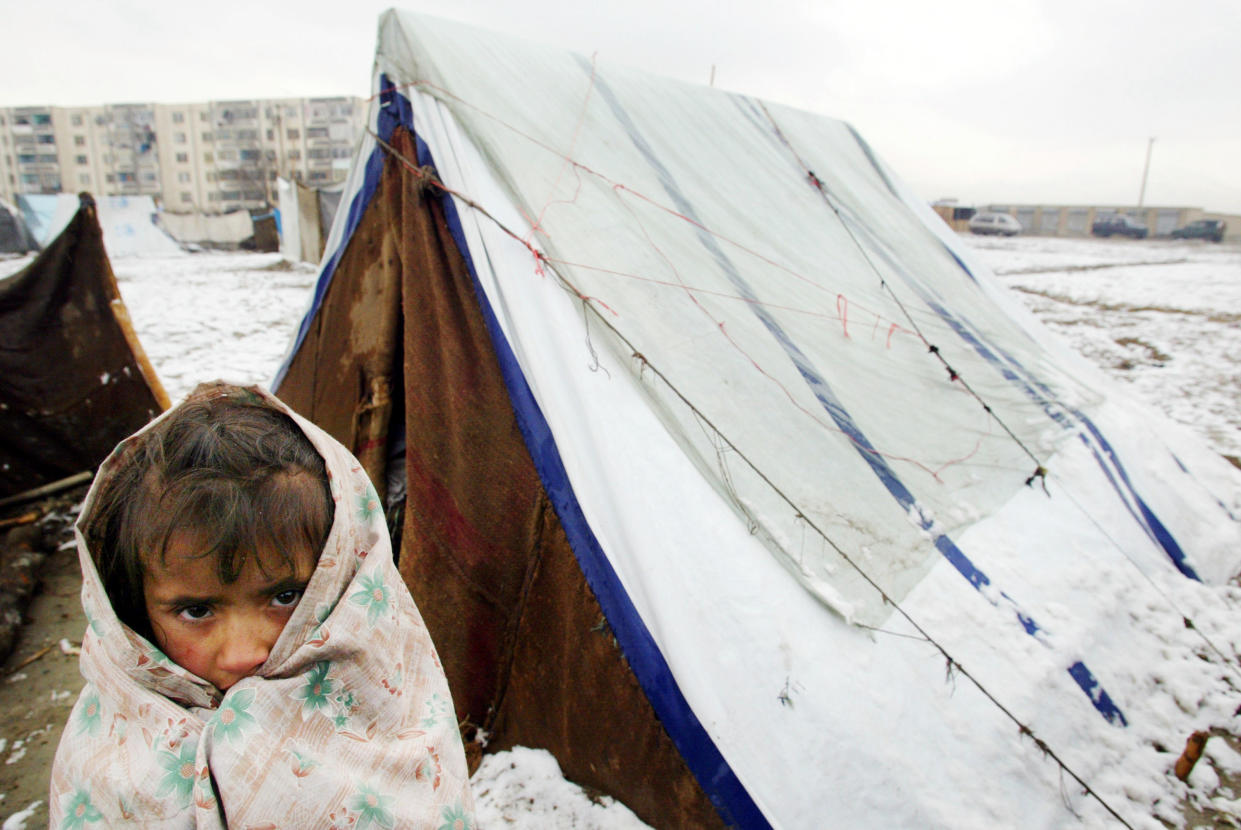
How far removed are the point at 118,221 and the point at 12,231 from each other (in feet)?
7.67

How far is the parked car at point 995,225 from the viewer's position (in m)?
26.4

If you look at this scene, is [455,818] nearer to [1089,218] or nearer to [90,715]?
[90,715]

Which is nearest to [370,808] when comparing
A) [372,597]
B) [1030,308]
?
[372,597]

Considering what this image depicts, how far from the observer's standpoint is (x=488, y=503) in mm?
1883

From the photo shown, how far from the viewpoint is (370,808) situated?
0.85 m

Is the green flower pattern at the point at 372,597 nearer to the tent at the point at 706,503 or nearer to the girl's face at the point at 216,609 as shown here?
the girl's face at the point at 216,609

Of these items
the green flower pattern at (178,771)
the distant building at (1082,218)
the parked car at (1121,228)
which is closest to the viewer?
the green flower pattern at (178,771)

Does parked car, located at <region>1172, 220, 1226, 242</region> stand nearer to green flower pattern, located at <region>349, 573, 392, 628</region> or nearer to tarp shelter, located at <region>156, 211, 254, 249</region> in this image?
green flower pattern, located at <region>349, 573, 392, 628</region>

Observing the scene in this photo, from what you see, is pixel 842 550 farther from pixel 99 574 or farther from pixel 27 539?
pixel 27 539

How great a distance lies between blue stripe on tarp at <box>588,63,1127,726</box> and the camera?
2.03 meters

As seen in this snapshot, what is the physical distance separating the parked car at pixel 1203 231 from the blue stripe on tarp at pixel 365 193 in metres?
32.8

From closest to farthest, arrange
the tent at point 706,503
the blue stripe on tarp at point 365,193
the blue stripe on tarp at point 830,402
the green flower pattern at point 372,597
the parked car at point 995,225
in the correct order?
the green flower pattern at point 372,597 → the tent at point 706,503 → the blue stripe on tarp at point 830,402 → the blue stripe on tarp at point 365,193 → the parked car at point 995,225

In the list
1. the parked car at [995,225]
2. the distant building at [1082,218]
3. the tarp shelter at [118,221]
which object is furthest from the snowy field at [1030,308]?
the distant building at [1082,218]

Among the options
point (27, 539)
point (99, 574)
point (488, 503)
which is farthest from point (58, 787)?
point (27, 539)
